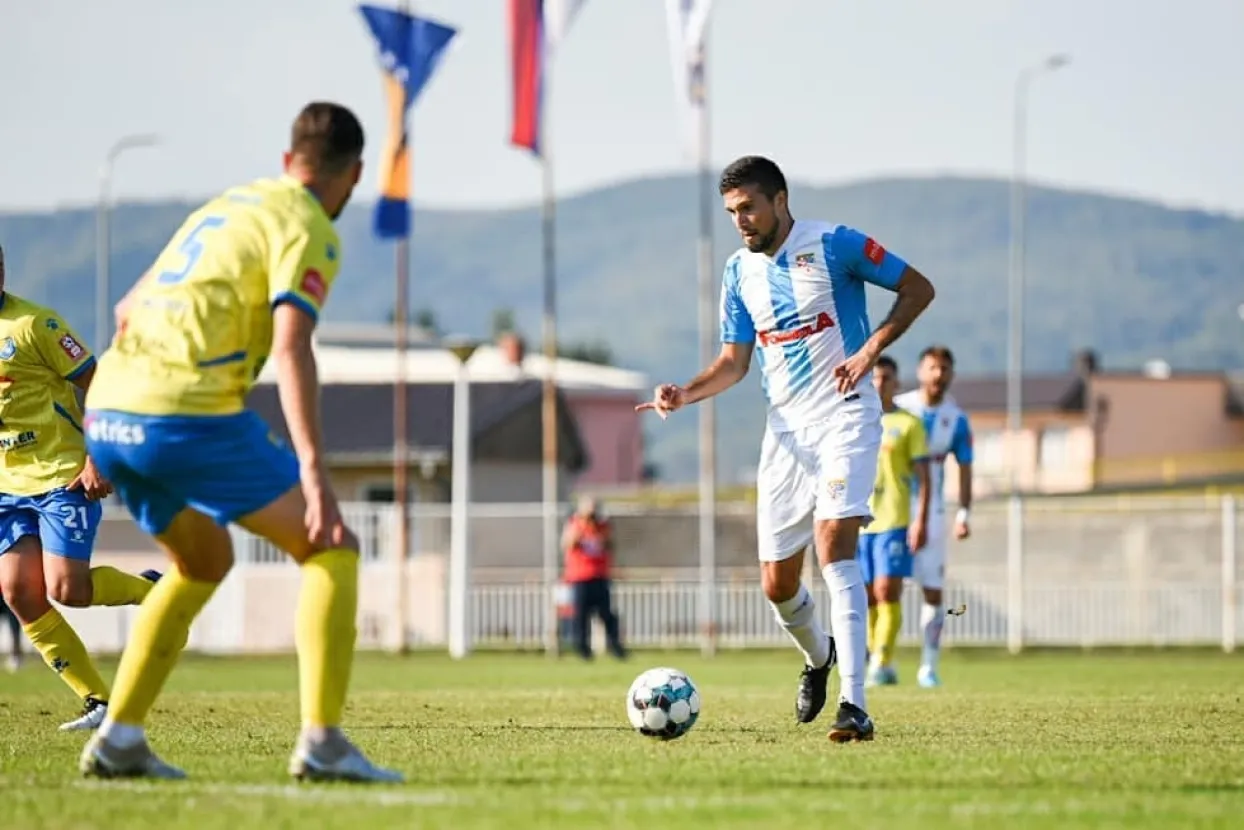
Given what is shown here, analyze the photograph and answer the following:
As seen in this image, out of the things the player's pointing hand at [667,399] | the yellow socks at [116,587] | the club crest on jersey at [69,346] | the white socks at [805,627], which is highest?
the club crest on jersey at [69,346]

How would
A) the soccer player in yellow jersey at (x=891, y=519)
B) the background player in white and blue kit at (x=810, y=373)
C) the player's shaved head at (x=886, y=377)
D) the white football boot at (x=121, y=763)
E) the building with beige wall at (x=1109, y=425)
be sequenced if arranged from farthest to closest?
the building with beige wall at (x=1109, y=425)
the soccer player in yellow jersey at (x=891, y=519)
the player's shaved head at (x=886, y=377)
the background player in white and blue kit at (x=810, y=373)
the white football boot at (x=121, y=763)

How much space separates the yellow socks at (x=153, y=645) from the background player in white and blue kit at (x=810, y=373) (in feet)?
9.29

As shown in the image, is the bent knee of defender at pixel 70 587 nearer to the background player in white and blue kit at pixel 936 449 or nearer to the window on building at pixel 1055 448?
the background player in white and blue kit at pixel 936 449

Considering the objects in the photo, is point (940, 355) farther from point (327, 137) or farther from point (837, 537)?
point (327, 137)

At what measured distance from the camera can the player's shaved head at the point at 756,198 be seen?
10547 millimetres

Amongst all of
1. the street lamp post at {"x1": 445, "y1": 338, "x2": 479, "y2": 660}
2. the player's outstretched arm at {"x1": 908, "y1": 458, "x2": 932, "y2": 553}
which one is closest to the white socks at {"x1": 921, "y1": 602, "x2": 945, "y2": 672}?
the player's outstretched arm at {"x1": 908, "y1": 458, "x2": 932, "y2": 553}

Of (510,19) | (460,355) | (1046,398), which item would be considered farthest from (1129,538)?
(1046,398)

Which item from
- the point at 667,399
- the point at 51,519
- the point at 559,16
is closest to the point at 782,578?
the point at 667,399

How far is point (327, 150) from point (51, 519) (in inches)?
170

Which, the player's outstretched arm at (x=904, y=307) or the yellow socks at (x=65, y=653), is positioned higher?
the player's outstretched arm at (x=904, y=307)

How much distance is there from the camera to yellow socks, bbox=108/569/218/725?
26.2ft

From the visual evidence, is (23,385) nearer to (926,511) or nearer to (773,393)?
(773,393)

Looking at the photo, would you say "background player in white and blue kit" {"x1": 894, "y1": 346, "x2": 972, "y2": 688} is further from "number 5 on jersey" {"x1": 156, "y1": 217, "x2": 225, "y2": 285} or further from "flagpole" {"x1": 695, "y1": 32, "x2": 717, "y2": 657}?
"flagpole" {"x1": 695, "y1": 32, "x2": 717, "y2": 657}

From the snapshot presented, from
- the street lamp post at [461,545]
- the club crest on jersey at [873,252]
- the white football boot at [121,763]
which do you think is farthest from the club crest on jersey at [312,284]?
the street lamp post at [461,545]
